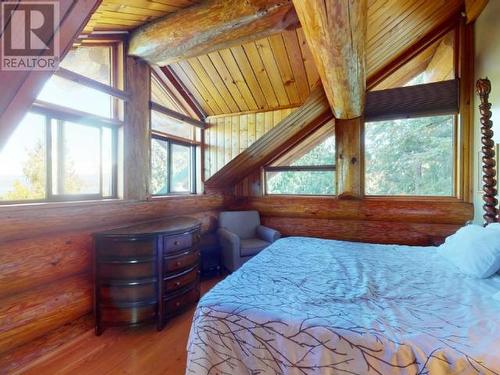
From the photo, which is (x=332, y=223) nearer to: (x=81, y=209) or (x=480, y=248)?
(x=480, y=248)

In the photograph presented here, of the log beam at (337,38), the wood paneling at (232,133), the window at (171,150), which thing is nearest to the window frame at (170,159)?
the window at (171,150)

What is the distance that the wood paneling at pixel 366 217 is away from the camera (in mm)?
3143

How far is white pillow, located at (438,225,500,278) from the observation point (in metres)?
1.51

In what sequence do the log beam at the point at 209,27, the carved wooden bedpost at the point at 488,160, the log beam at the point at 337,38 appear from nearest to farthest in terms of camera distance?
the log beam at the point at 337,38
the log beam at the point at 209,27
the carved wooden bedpost at the point at 488,160

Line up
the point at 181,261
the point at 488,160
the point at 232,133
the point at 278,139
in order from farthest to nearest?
the point at 232,133 < the point at 278,139 < the point at 181,261 < the point at 488,160

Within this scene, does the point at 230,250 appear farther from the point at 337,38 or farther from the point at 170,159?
the point at 337,38

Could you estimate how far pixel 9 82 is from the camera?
31.9 inches

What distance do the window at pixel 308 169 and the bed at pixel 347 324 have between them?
2277mm

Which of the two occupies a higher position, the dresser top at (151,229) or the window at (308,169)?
the window at (308,169)

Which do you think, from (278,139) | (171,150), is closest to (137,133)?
(171,150)

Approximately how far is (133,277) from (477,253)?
239 centimetres

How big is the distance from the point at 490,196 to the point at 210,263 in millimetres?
2887

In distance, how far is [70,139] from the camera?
213 cm

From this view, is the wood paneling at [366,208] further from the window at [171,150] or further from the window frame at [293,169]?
the window at [171,150]
